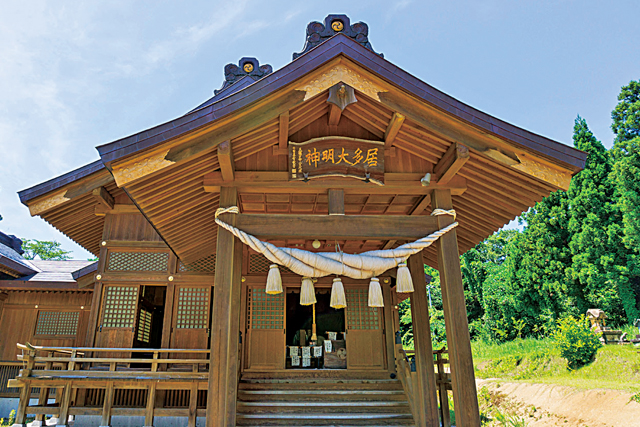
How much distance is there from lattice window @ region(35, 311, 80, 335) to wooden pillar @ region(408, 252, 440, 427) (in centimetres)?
924

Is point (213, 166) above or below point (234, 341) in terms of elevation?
above

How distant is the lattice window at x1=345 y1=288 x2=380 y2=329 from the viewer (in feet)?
30.8

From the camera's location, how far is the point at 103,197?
898 centimetres

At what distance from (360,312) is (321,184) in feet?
15.5

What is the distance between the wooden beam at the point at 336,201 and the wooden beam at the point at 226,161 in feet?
4.41

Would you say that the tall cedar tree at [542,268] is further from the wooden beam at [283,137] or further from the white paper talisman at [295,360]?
the wooden beam at [283,137]

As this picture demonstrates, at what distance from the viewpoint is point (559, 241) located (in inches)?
870

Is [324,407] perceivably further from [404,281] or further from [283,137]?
[283,137]

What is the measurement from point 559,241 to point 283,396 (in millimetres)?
19849

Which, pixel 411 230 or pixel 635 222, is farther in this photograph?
pixel 635 222

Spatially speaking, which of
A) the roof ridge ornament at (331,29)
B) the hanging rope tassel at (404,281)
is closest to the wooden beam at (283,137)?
the roof ridge ornament at (331,29)

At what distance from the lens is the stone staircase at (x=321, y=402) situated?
6.75 metres

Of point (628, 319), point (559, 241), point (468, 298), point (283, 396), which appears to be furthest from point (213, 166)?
point (468, 298)

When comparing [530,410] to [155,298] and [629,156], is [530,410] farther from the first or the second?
[629,156]
